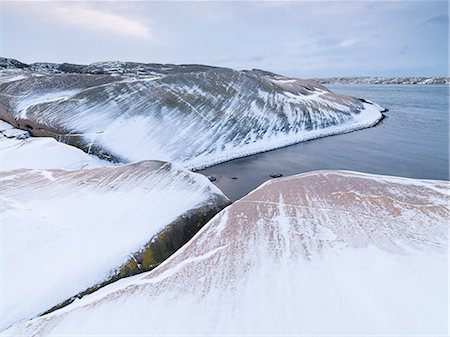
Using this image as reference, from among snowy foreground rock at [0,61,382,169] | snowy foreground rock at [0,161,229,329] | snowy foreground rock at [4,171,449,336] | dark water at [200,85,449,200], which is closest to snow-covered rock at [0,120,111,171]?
snowy foreground rock at [0,61,382,169]

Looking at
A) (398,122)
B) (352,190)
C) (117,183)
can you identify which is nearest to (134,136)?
(117,183)

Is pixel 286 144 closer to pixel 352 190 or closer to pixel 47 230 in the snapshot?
pixel 352 190

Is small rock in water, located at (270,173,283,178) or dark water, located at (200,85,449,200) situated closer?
small rock in water, located at (270,173,283,178)

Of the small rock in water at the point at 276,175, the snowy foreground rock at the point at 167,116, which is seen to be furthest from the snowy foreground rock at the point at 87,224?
the snowy foreground rock at the point at 167,116

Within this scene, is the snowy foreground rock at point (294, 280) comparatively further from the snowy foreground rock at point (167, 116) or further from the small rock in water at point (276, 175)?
the snowy foreground rock at point (167, 116)

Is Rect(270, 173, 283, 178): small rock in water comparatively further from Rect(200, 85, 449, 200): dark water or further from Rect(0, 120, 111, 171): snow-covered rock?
Rect(0, 120, 111, 171): snow-covered rock

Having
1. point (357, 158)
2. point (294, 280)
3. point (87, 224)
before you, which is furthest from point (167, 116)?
point (294, 280)
